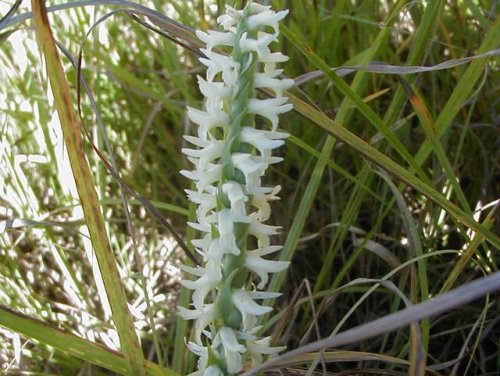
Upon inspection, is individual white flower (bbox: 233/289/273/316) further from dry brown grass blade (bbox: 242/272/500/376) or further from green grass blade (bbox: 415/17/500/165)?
green grass blade (bbox: 415/17/500/165)

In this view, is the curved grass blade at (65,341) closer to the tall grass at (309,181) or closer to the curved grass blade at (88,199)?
the curved grass blade at (88,199)

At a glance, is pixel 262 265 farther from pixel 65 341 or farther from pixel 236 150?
pixel 65 341

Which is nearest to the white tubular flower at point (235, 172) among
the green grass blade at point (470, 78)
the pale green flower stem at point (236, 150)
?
the pale green flower stem at point (236, 150)

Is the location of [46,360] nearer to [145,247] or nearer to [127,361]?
[145,247]

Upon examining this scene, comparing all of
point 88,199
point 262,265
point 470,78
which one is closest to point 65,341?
point 88,199

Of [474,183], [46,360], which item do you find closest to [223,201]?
[46,360]

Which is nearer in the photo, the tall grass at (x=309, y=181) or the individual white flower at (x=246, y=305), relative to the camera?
the individual white flower at (x=246, y=305)

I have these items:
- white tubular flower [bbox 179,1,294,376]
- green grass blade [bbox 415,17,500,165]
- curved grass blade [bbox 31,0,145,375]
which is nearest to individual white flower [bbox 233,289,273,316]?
white tubular flower [bbox 179,1,294,376]
